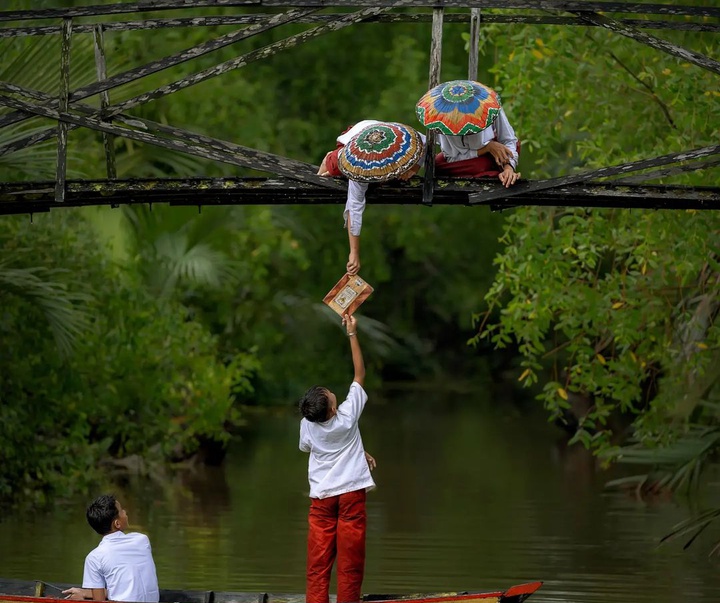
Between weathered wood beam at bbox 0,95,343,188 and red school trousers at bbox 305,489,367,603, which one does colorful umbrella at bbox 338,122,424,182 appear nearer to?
weathered wood beam at bbox 0,95,343,188

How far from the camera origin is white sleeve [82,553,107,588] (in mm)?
8398

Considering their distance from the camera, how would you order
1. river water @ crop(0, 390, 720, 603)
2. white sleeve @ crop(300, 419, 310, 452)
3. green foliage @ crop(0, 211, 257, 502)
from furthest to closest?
green foliage @ crop(0, 211, 257, 502) < river water @ crop(0, 390, 720, 603) < white sleeve @ crop(300, 419, 310, 452)

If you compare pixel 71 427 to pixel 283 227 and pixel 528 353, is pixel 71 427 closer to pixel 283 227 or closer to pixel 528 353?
pixel 528 353

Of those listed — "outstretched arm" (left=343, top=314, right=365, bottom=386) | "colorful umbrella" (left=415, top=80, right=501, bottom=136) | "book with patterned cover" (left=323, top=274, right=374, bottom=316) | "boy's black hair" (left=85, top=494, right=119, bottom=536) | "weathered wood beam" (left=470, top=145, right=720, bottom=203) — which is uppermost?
"colorful umbrella" (left=415, top=80, right=501, bottom=136)

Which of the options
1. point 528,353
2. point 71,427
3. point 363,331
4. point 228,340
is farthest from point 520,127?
point 363,331

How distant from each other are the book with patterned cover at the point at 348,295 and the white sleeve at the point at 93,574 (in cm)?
183

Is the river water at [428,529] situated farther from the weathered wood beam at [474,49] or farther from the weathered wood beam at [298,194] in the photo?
the weathered wood beam at [474,49]

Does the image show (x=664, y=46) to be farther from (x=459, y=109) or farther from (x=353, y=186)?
(x=353, y=186)

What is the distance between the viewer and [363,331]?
3478cm

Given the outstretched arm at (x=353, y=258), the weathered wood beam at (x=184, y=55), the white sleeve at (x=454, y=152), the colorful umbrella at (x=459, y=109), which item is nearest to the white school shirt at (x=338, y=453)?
the outstretched arm at (x=353, y=258)

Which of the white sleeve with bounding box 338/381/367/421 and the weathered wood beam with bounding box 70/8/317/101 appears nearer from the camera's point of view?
the white sleeve with bounding box 338/381/367/421

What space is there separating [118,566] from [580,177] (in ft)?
11.1

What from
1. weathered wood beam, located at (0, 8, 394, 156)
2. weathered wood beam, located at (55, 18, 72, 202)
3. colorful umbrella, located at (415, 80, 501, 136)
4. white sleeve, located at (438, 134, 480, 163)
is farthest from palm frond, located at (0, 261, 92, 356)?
colorful umbrella, located at (415, 80, 501, 136)

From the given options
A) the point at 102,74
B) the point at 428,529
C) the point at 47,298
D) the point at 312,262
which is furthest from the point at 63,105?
the point at 312,262
